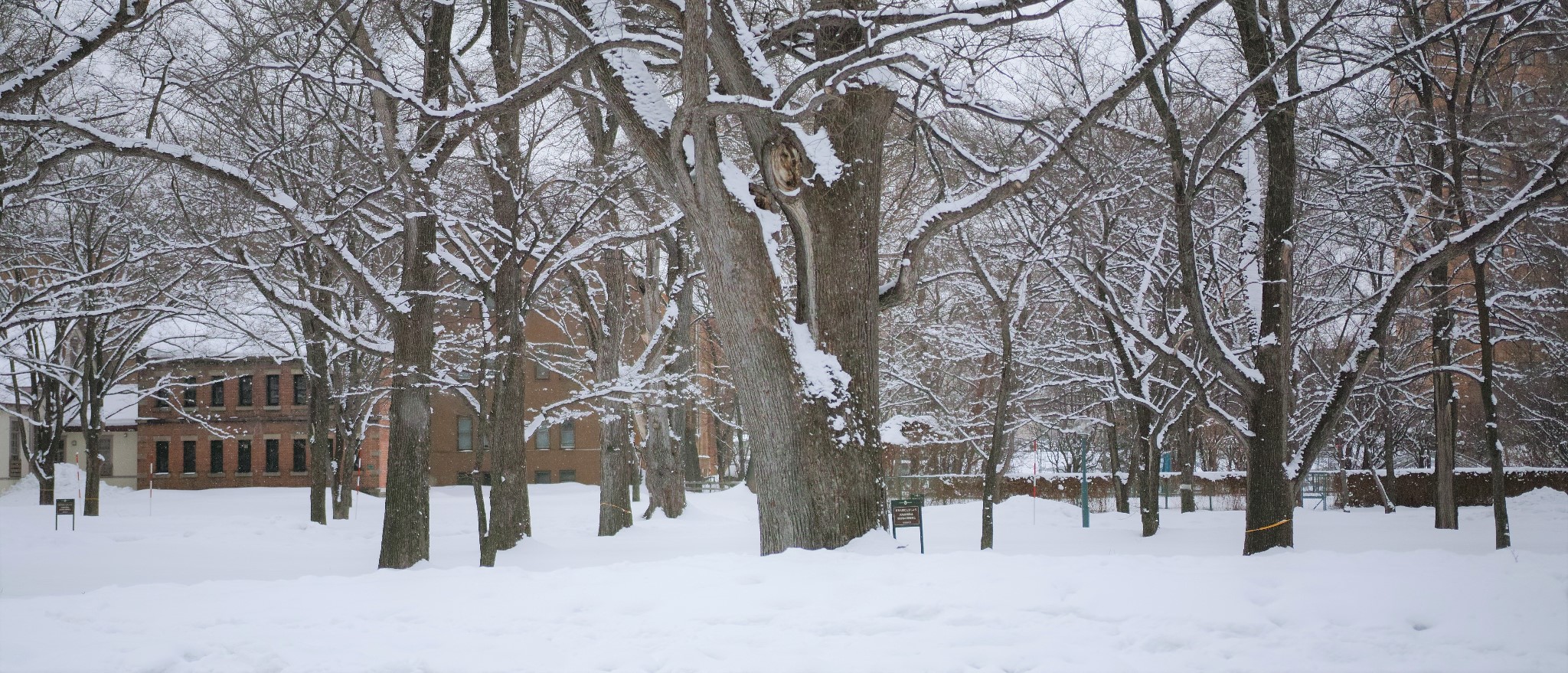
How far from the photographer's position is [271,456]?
47.2 metres

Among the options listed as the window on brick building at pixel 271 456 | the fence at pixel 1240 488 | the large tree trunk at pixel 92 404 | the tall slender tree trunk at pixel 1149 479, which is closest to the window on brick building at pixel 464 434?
the window on brick building at pixel 271 456

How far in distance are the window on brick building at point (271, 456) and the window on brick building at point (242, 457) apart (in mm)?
762

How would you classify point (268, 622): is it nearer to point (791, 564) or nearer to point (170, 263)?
point (791, 564)

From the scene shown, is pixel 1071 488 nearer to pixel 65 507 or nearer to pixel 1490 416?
pixel 1490 416

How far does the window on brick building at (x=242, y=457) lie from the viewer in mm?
47000

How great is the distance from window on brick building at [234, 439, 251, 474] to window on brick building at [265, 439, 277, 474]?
2.50ft

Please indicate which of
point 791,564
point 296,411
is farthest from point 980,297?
point 296,411

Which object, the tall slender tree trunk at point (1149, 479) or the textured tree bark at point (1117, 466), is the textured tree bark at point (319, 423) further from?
the textured tree bark at point (1117, 466)

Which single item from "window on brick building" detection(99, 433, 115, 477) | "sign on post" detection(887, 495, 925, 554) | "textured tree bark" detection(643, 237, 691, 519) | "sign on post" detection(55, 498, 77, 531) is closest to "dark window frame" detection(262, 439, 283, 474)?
"window on brick building" detection(99, 433, 115, 477)

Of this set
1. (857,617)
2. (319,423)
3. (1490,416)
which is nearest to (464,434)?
(319,423)

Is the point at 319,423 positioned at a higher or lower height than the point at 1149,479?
higher

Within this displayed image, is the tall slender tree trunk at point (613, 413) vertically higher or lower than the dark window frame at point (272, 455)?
higher

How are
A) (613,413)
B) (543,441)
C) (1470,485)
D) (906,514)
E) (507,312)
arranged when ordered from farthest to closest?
(543,441), (1470,485), (613,413), (507,312), (906,514)

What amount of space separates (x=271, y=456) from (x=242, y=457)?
4.34ft
